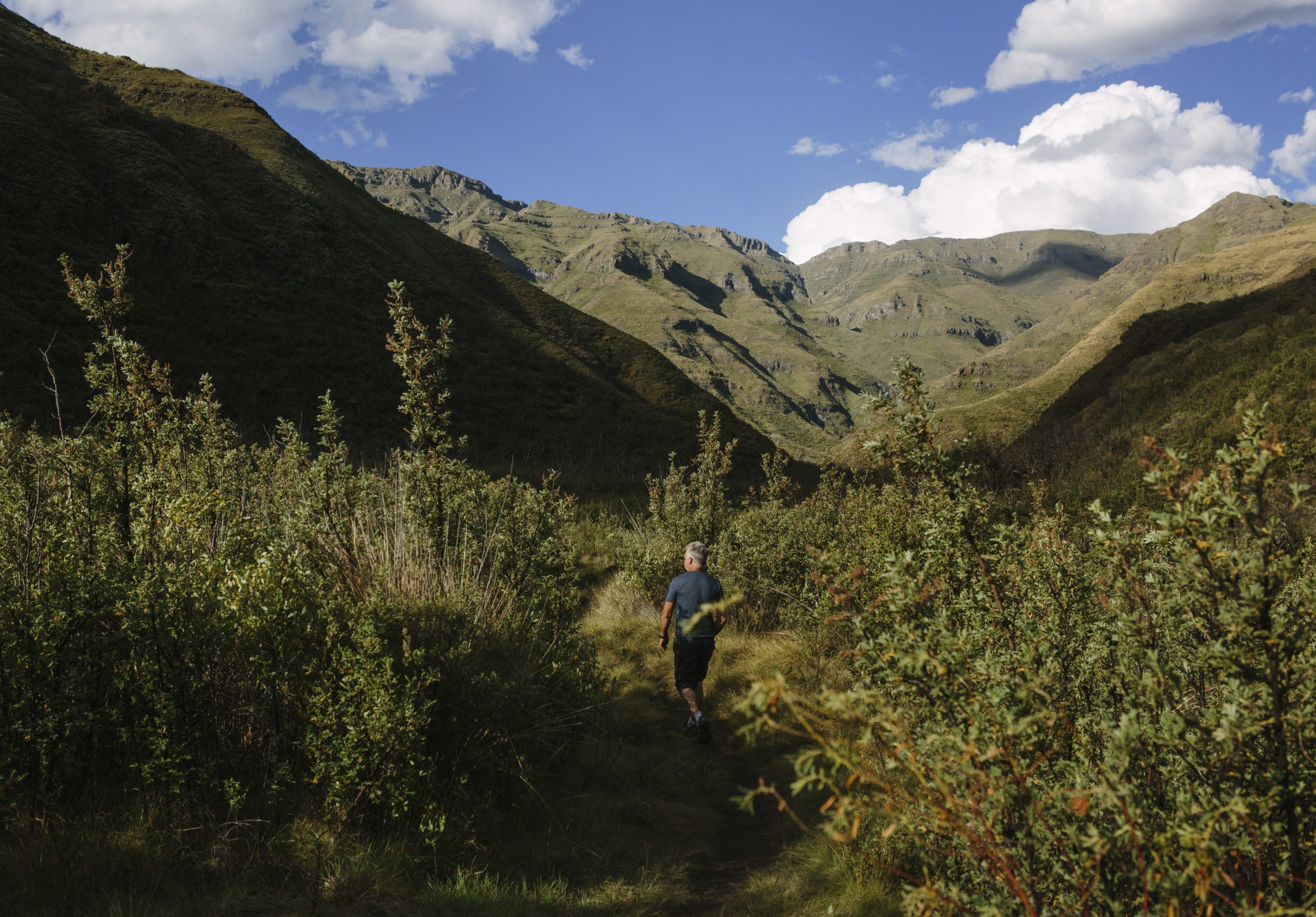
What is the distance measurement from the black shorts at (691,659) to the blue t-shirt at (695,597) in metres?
0.04


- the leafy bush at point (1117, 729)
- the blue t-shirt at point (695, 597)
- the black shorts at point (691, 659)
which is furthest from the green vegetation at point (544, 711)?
the blue t-shirt at point (695, 597)

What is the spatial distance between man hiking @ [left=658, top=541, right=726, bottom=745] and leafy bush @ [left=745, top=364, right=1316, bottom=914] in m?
3.38

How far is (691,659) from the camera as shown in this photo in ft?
20.2

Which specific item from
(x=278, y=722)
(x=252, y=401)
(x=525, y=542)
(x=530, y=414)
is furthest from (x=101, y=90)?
(x=278, y=722)

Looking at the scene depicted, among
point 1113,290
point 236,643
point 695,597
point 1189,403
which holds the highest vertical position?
point 1113,290

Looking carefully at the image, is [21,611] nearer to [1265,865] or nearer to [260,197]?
[1265,865]

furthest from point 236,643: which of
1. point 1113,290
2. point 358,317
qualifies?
point 1113,290

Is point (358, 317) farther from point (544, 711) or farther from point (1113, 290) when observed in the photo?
point (1113, 290)

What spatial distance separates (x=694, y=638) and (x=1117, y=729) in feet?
14.8

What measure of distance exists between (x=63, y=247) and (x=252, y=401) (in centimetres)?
991

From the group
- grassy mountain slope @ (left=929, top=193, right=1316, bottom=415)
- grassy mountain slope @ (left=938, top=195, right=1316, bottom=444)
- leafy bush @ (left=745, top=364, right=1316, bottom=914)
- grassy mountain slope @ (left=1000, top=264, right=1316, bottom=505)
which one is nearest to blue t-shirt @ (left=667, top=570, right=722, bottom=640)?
leafy bush @ (left=745, top=364, right=1316, bottom=914)

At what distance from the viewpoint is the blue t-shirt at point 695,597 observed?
616 cm

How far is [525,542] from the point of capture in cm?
714

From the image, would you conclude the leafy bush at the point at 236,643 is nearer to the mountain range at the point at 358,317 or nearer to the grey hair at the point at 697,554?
the grey hair at the point at 697,554
